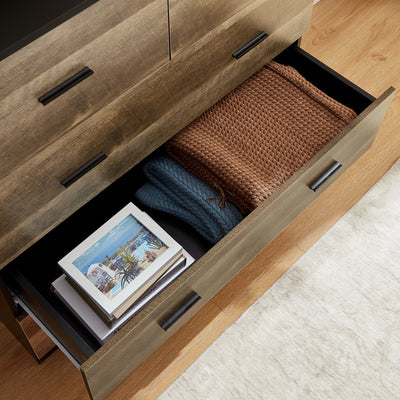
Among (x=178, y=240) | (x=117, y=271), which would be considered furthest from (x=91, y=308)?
(x=178, y=240)

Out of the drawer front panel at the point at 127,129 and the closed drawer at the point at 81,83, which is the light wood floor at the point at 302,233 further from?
the closed drawer at the point at 81,83

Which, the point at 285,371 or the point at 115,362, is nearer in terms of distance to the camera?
the point at 115,362

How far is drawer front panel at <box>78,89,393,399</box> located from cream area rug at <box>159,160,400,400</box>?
215 millimetres

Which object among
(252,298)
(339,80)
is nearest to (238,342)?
(252,298)

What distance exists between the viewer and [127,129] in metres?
1.15

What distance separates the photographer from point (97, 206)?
4.45ft

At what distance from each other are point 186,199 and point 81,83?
416mm

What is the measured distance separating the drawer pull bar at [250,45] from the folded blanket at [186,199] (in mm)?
270

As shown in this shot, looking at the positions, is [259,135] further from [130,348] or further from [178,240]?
[130,348]

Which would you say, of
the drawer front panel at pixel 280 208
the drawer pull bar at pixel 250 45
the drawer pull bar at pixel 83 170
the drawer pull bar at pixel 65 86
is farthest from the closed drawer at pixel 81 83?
the drawer front panel at pixel 280 208

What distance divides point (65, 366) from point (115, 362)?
345mm

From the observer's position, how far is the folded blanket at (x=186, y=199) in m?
1.28

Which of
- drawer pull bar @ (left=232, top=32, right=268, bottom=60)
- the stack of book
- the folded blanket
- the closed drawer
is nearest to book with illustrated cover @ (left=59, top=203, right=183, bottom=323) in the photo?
the stack of book

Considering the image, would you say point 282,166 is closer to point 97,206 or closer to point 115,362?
point 97,206
